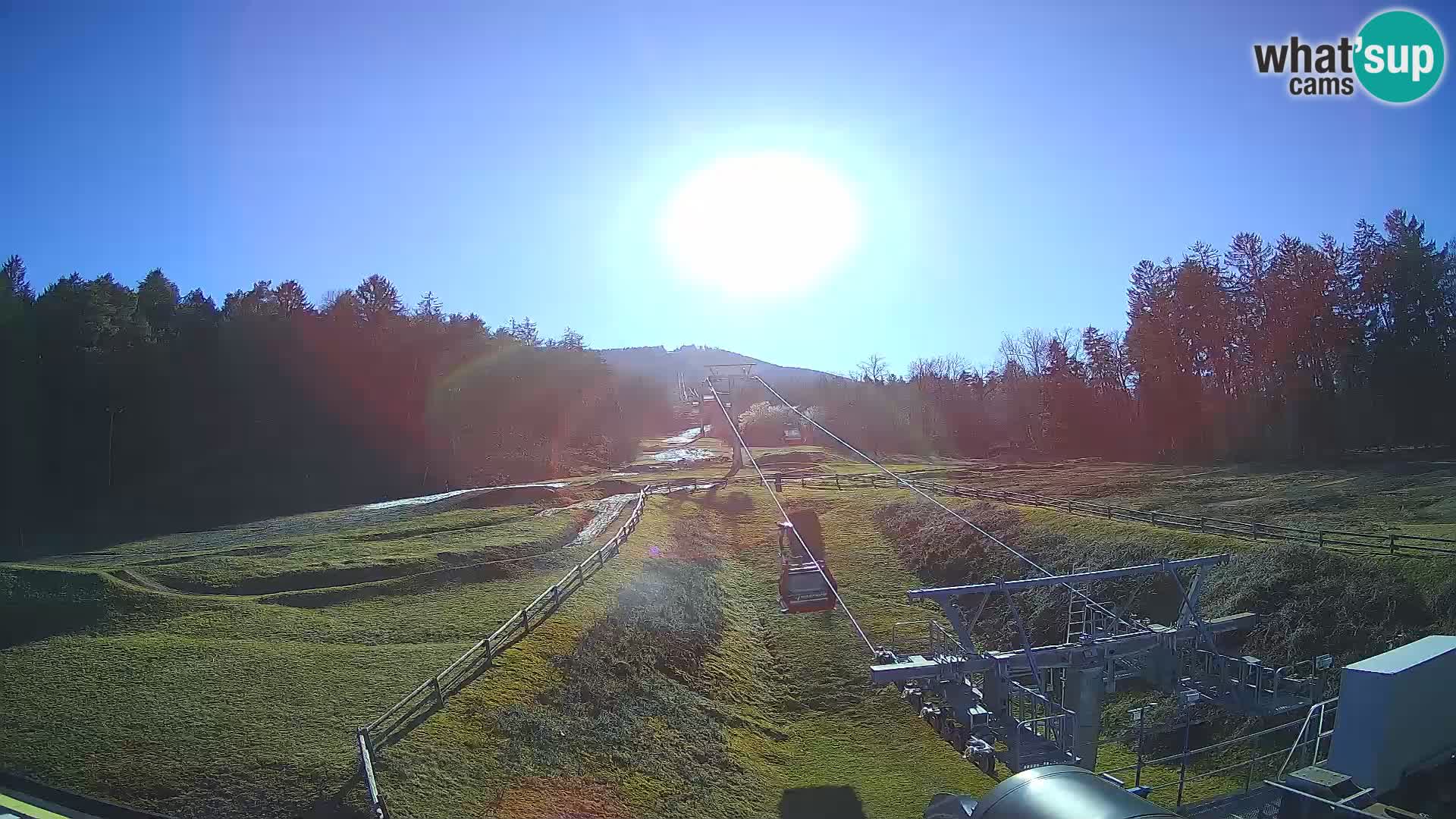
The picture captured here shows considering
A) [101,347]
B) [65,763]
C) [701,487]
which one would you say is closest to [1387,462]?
[701,487]

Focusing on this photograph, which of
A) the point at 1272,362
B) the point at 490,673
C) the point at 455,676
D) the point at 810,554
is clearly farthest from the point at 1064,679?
the point at 1272,362

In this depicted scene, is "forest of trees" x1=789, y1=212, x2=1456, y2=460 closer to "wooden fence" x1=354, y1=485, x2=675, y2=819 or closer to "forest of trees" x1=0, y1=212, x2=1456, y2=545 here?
"forest of trees" x1=0, y1=212, x2=1456, y2=545

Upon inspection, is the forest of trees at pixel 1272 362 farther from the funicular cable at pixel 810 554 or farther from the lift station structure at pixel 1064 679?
the lift station structure at pixel 1064 679

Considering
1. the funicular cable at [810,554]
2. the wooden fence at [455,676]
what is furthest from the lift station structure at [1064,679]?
the wooden fence at [455,676]

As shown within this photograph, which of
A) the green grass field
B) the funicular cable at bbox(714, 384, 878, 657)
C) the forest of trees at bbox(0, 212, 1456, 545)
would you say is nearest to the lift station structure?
the funicular cable at bbox(714, 384, 878, 657)

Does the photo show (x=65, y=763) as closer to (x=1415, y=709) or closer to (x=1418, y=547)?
(x=1415, y=709)

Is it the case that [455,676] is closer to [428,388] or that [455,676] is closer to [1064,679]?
[1064,679]

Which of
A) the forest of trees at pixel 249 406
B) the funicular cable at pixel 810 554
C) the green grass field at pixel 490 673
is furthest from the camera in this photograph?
the forest of trees at pixel 249 406
